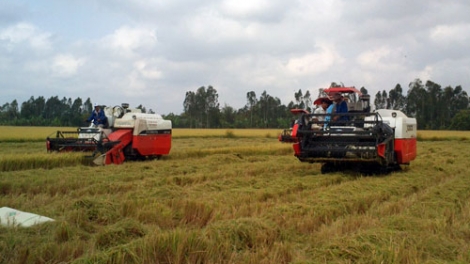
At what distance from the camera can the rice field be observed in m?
3.87

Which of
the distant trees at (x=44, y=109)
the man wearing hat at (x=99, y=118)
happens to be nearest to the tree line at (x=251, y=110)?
the distant trees at (x=44, y=109)

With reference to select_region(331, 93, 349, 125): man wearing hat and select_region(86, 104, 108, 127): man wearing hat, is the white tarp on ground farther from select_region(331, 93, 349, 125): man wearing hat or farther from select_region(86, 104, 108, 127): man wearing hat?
select_region(86, 104, 108, 127): man wearing hat

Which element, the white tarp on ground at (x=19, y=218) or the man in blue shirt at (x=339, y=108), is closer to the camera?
the white tarp on ground at (x=19, y=218)

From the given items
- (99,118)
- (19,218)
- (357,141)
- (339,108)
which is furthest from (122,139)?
(19,218)

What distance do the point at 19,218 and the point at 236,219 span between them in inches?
97.2

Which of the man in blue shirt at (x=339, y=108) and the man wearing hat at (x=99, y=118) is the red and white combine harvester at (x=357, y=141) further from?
the man wearing hat at (x=99, y=118)

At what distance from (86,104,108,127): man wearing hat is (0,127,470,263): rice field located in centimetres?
431

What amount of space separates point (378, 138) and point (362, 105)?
233cm

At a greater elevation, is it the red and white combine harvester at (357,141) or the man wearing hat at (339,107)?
the man wearing hat at (339,107)

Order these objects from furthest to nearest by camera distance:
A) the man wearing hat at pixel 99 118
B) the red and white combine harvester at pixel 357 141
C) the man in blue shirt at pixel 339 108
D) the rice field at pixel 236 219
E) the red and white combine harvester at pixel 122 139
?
the man wearing hat at pixel 99 118, the red and white combine harvester at pixel 122 139, the man in blue shirt at pixel 339 108, the red and white combine harvester at pixel 357 141, the rice field at pixel 236 219

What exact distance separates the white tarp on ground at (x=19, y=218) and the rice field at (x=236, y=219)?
0.61 ft

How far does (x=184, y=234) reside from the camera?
161 inches

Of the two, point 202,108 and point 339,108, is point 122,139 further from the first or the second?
point 202,108

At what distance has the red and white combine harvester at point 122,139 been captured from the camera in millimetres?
11977
